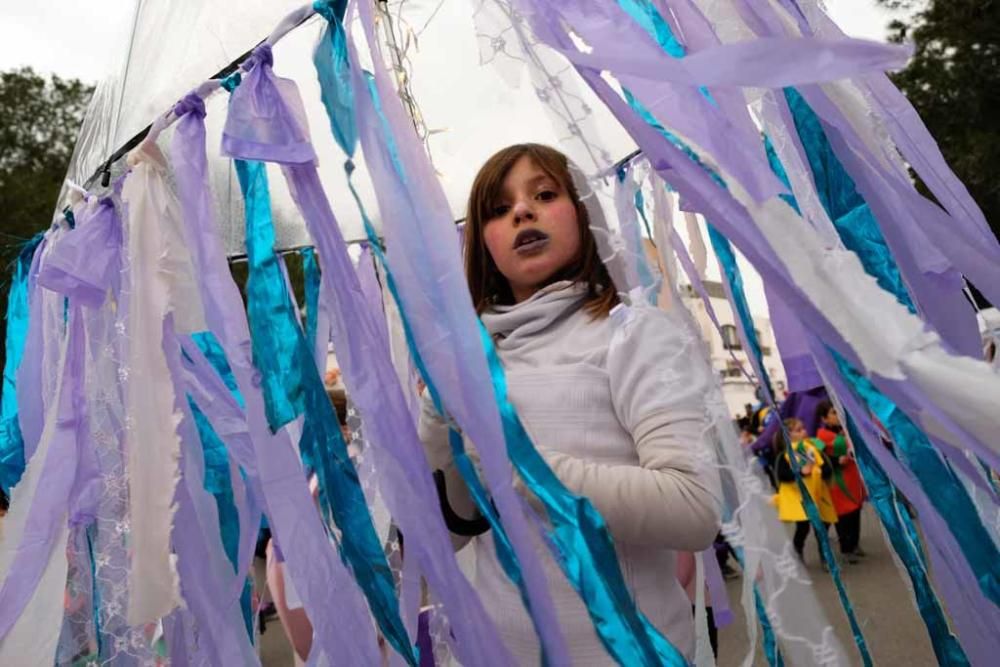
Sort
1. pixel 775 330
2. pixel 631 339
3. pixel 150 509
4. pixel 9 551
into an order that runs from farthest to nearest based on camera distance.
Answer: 1. pixel 9 551
2. pixel 775 330
3. pixel 150 509
4. pixel 631 339

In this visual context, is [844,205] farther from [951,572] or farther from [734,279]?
[734,279]

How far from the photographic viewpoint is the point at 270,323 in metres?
1.57

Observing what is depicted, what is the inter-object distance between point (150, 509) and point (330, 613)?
0.42 metres

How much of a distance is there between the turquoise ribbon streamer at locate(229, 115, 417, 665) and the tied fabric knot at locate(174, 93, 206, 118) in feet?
0.94

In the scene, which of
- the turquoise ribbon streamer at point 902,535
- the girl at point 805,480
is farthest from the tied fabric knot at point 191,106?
the girl at point 805,480

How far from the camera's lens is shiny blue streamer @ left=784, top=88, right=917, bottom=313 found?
138 cm

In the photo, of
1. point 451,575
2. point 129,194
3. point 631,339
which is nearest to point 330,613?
point 451,575

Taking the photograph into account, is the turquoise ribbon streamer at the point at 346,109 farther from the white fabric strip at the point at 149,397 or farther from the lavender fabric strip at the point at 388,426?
the white fabric strip at the point at 149,397

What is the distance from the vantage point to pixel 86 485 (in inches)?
78.7

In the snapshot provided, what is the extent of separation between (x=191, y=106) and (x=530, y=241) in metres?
0.70

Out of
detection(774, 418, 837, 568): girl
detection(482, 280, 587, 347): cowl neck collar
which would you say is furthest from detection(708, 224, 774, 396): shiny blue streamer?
detection(774, 418, 837, 568): girl

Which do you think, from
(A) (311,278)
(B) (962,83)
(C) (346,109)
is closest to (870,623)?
(A) (311,278)

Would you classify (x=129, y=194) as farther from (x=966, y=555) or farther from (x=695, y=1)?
(x=966, y=555)

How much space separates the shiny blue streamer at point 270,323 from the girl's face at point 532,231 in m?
0.40
